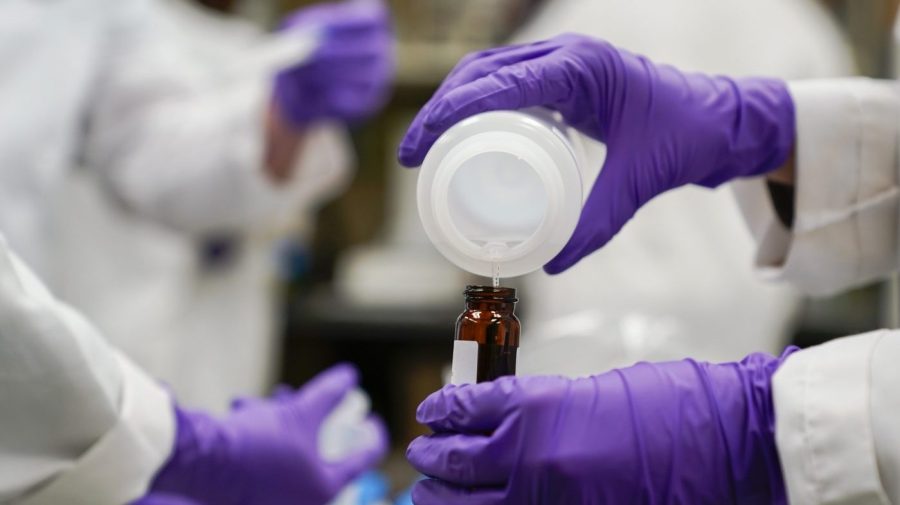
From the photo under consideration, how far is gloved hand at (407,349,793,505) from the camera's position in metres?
0.58

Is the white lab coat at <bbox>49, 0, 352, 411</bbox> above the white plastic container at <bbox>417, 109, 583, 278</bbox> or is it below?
below

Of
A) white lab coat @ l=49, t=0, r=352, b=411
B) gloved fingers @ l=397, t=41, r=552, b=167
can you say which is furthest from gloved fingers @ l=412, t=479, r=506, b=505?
white lab coat @ l=49, t=0, r=352, b=411

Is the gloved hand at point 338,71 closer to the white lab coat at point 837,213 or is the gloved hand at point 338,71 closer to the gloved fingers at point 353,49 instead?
the gloved fingers at point 353,49

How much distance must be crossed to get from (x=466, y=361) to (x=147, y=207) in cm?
130

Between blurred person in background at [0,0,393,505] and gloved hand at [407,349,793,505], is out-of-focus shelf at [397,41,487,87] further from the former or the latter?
gloved hand at [407,349,793,505]

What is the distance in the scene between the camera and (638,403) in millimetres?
608

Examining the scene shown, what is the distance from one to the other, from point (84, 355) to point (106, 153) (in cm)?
109

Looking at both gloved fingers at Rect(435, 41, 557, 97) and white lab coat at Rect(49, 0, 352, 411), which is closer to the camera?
gloved fingers at Rect(435, 41, 557, 97)

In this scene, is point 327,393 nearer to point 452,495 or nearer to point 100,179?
point 452,495

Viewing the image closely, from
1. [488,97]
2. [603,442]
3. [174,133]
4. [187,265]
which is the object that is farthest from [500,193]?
[187,265]

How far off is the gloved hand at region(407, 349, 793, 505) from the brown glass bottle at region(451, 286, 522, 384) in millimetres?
27

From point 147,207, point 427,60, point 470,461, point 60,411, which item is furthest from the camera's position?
point 427,60

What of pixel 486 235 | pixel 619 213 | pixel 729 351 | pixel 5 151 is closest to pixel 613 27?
pixel 729 351

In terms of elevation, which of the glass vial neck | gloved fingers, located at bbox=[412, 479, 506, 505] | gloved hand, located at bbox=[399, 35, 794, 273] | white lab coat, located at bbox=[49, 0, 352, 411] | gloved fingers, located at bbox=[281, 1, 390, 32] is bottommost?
white lab coat, located at bbox=[49, 0, 352, 411]
